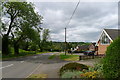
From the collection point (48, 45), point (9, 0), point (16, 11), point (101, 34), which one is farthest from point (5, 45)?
point (48, 45)

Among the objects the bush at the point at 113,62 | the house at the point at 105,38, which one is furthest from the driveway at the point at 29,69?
the house at the point at 105,38

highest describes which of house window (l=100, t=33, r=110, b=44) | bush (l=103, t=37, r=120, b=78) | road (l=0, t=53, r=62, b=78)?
house window (l=100, t=33, r=110, b=44)

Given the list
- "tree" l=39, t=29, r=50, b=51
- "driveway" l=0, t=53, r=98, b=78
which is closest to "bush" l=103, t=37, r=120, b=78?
"driveway" l=0, t=53, r=98, b=78

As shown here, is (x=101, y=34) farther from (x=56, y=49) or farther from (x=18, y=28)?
(x=56, y=49)

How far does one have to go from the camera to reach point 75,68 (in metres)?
9.41

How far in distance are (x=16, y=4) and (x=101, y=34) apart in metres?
21.4

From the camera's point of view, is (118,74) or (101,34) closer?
(118,74)

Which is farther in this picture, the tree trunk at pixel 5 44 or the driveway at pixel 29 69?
the tree trunk at pixel 5 44

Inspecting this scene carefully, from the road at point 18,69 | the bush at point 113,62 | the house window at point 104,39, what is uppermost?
the house window at point 104,39

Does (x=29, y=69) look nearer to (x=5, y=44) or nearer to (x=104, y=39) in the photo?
(x=104, y=39)

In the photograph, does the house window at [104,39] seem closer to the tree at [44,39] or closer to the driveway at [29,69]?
the driveway at [29,69]

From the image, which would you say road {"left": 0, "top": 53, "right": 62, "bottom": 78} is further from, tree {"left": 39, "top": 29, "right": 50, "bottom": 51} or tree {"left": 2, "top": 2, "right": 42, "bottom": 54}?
tree {"left": 39, "top": 29, "right": 50, "bottom": 51}

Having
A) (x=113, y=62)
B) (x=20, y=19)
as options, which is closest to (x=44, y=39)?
(x=20, y=19)

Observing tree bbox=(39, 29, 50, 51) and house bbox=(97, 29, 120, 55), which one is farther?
tree bbox=(39, 29, 50, 51)
